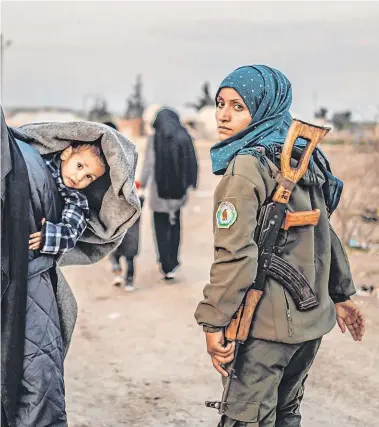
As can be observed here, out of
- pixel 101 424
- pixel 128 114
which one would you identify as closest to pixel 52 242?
pixel 101 424

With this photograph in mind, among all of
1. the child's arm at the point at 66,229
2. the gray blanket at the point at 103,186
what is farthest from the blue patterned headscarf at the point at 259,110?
the child's arm at the point at 66,229

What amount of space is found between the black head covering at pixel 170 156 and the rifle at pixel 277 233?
16.1 feet

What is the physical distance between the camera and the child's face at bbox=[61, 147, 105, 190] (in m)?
3.26

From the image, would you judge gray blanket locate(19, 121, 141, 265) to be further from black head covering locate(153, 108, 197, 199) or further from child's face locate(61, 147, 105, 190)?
black head covering locate(153, 108, 197, 199)

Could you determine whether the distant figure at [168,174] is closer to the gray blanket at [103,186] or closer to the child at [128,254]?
the child at [128,254]

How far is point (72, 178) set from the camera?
10.7 feet

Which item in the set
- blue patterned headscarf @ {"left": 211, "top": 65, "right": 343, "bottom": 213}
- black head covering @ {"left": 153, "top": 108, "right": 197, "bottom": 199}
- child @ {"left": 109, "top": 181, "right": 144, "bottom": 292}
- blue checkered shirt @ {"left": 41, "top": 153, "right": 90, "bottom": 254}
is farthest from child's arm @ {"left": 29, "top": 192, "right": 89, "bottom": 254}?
black head covering @ {"left": 153, "top": 108, "right": 197, "bottom": 199}

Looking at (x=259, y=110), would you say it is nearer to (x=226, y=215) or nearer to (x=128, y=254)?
(x=226, y=215)

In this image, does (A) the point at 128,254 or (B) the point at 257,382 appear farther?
(A) the point at 128,254

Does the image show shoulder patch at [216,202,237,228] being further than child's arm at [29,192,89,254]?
No

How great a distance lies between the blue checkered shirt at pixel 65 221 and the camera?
A: 10.4 ft

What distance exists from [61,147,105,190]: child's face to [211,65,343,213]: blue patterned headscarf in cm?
48

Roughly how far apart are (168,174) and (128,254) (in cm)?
90

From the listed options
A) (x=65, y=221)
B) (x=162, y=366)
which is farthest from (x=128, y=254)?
(x=65, y=221)
